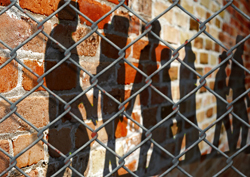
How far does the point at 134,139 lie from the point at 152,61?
0.42 meters

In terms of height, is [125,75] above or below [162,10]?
below

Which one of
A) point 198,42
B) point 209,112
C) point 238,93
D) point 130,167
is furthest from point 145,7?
point 238,93

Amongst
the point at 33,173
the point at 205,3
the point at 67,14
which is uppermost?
the point at 205,3

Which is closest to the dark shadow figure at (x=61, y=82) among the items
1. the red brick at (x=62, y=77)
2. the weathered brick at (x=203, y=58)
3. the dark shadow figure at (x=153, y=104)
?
the red brick at (x=62, y=77)

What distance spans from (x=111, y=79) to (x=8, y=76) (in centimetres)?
42

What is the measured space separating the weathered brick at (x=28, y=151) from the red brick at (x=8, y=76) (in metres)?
0.18

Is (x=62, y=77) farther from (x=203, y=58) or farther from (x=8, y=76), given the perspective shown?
(x=203, y=58)

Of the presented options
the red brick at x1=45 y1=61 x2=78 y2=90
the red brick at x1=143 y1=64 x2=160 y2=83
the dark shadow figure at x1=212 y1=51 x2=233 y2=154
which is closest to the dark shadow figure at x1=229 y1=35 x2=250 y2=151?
the dark shadow figure at x1=212 y1=51 x2=233 y2=154

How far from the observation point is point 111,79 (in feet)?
3.27

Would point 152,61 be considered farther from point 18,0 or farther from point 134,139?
point 18,0

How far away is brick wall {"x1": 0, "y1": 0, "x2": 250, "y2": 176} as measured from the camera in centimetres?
77

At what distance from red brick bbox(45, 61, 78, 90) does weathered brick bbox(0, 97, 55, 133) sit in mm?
66

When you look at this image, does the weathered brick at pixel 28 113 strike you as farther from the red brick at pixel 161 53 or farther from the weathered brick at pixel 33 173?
the red brick at pixel 161 53

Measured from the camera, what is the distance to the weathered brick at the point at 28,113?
30.0 inches
